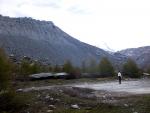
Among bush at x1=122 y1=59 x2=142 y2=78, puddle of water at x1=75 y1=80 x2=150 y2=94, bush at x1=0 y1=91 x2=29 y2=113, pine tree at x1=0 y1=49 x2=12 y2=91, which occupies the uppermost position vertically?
bush at x1=122 y1=59 x2=142 y2=78

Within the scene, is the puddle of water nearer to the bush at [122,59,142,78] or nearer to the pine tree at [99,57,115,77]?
the bush at [122,59,142,78]

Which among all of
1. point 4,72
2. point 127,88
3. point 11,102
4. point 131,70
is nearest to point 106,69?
point 131,70

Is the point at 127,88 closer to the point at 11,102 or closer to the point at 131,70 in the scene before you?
the point at 11,102

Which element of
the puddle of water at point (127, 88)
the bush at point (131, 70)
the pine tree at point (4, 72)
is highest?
the bush at point (131, 70)

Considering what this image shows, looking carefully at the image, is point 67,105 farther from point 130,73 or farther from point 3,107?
point 130,73

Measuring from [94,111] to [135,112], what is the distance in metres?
2.55

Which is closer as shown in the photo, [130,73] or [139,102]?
[139,102]

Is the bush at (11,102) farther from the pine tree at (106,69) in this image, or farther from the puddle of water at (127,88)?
the pine tree at (106,69)

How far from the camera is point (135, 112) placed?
802 inches

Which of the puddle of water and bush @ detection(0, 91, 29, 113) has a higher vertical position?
the puddle of water

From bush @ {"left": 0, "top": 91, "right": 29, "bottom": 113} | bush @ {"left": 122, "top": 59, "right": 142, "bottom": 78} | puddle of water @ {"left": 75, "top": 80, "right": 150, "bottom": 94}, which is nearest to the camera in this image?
bush @ {"left": 0, "top": 91, "right": 29, "bottom": 113}

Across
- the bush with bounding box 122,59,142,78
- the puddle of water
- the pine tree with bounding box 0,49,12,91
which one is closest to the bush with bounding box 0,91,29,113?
the pine tree with bounding box 0,49,12,91

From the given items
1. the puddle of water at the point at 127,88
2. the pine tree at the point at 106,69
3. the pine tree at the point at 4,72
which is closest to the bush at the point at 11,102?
the pine tree at the point at 4,72

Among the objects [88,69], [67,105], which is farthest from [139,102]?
[88,69]
